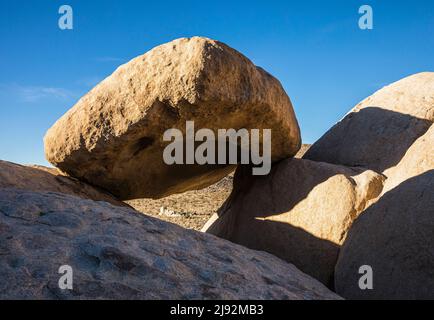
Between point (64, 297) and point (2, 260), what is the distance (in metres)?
0.41

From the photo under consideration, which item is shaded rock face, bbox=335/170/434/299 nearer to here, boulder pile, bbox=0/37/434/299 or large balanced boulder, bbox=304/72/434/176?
boulder pile, bbox=0/37/434/299

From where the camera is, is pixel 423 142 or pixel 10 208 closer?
pixel 10 208

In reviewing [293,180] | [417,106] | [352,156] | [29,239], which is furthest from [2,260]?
[417,106]

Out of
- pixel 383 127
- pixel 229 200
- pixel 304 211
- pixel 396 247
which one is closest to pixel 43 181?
pixel 229 200

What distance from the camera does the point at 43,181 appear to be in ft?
14.2

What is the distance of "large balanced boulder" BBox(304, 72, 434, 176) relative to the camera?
197 inches

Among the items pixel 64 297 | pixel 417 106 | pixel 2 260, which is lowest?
pixel 64 297

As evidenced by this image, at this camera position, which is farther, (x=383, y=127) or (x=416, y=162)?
(x=383, y=127)

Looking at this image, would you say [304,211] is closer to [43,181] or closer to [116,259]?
[43,181]

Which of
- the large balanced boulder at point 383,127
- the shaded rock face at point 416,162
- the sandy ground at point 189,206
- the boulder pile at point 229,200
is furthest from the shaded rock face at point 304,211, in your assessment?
the sandy ground at point 189,206

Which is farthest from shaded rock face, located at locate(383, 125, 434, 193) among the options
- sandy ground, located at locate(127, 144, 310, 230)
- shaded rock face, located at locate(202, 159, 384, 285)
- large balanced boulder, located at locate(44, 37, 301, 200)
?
sandy ground, located at locate(127, 144, 310, 230)

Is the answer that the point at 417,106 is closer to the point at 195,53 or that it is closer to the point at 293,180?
the point at 293,180

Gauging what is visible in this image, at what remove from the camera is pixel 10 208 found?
2646 mm

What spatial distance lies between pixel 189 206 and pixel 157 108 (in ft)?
25.3
